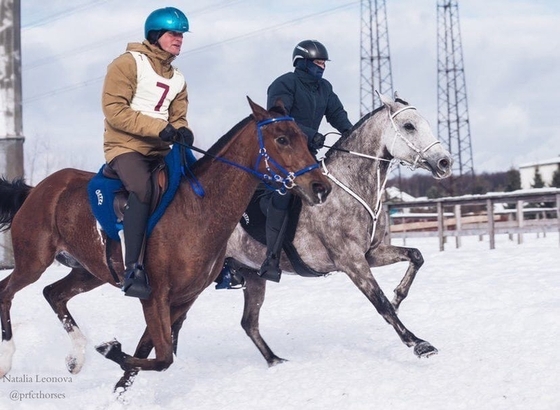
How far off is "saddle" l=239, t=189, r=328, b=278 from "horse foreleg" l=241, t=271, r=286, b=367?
55cm

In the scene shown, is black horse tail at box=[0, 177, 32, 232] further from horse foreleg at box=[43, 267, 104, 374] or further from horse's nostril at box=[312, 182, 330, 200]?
horse's nostril at box=[312, 182, 330, 200]

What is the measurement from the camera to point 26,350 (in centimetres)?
889

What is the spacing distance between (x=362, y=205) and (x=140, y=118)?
2.51 m

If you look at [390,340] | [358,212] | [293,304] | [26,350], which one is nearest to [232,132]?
[358,212]

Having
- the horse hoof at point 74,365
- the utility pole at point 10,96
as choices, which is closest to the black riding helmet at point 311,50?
the horse hoof at point 74,365

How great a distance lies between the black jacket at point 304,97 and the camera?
8367 mm

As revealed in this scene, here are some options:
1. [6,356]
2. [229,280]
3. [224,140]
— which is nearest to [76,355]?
[6,356]

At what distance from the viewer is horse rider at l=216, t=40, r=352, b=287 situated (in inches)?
319

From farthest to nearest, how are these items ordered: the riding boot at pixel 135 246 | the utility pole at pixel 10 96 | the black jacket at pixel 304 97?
the utility pole at pixel 10 96 → the black jacket at pixel 304 97 → the riding boot at pixel 135 246

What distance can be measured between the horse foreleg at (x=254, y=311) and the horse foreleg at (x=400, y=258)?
4.06 ft

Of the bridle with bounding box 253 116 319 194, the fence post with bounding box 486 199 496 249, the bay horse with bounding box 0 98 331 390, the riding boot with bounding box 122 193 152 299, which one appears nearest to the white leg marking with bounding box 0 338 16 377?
the bay horse with bounding box 0 98 331 390

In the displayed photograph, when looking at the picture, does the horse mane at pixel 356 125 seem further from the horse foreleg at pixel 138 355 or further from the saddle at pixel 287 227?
the horse foreleg at pixel 138 355

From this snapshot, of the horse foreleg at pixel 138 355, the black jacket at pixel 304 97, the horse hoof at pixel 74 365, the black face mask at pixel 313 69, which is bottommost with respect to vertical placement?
the horse hoof at pixel 74 365

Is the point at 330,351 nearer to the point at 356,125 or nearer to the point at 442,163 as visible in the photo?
the point at 442,163
